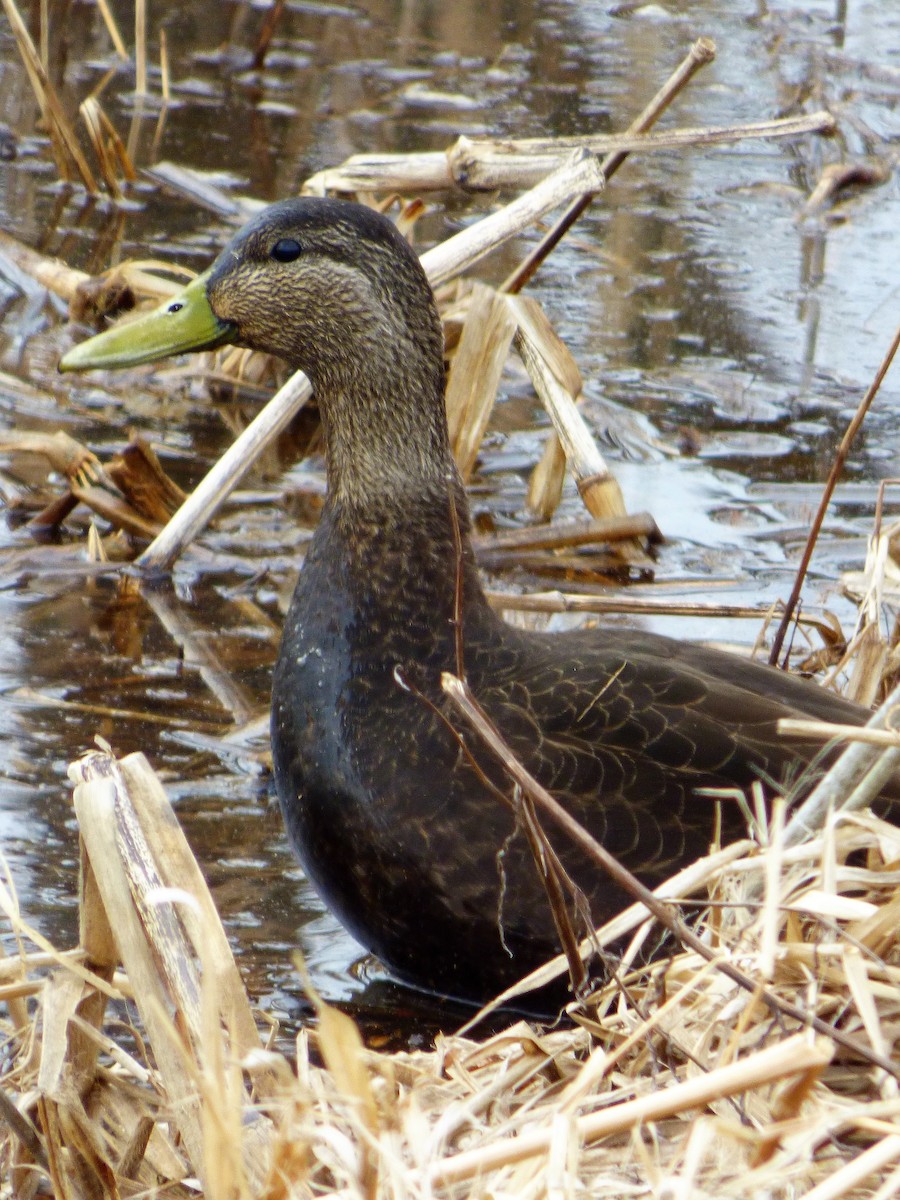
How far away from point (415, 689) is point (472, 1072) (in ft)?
2.77

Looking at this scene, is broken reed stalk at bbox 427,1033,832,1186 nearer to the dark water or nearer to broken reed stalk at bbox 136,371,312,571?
the dark water

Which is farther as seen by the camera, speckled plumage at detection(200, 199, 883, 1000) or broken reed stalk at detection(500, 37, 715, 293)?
broken reed stalk at detection(500, 37, 715, 293)

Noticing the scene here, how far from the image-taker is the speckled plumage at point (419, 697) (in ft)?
11.1

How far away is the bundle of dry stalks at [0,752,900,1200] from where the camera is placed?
1.87 meters

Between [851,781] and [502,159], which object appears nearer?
[851,781]

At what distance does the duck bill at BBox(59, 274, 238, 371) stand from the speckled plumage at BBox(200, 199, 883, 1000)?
41 mm

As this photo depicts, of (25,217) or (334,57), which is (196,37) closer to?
(334,57)

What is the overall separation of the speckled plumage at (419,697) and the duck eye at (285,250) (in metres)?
0.01

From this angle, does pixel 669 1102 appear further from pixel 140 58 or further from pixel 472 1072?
pixel 140 58

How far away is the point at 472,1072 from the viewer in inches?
93.5

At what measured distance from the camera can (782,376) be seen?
706cm

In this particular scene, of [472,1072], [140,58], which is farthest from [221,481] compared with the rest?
[140,58]

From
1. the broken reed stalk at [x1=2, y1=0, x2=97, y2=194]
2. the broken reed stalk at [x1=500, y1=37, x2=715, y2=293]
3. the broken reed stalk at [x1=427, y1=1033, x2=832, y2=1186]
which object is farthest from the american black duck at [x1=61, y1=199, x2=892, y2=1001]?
the broken reed stalk at [x1=2, y1=0, x2=97, y2=194]

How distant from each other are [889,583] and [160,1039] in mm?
2927
